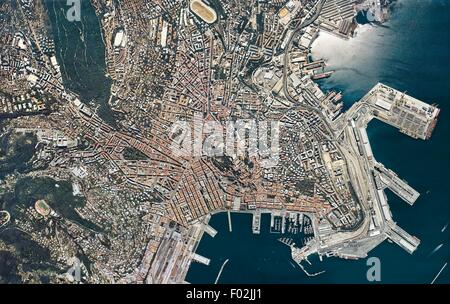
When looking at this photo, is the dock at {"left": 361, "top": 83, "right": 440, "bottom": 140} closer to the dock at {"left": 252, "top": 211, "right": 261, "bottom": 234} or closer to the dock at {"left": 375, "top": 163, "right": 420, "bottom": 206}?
the dock at {"left": 375, "top": 163, "right": 420, "bottom": 206}

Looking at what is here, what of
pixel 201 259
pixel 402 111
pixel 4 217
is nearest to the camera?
pixel 402 111

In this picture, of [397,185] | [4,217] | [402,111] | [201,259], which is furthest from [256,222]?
[4,217]

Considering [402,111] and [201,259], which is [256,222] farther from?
[402,111]

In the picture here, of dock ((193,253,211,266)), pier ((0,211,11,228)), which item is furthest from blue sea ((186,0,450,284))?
pier ((0,211,11,228))

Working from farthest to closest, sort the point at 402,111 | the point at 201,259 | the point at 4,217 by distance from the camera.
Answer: the point at 201,259 → the point at 4,217 → the point at 402,111

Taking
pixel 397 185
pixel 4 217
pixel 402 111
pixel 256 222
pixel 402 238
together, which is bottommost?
pixel 4 217

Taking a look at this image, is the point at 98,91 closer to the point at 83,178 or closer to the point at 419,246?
the point at 83,178

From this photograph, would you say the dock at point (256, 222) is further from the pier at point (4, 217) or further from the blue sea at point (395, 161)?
the pier at point (4, 217)
